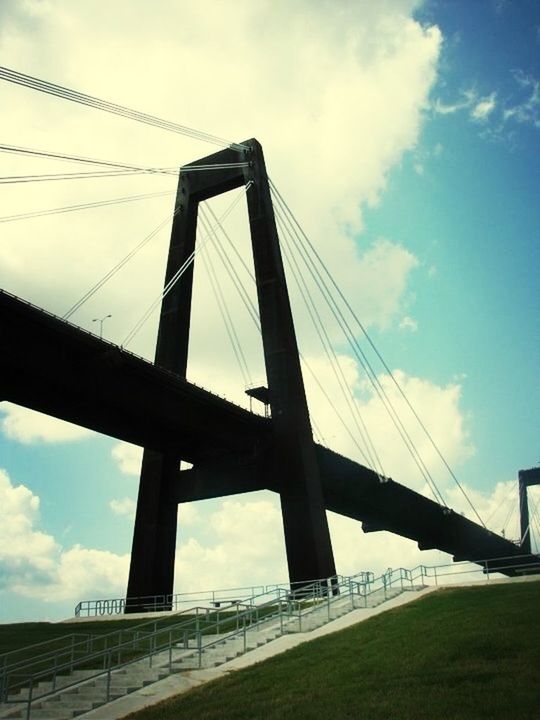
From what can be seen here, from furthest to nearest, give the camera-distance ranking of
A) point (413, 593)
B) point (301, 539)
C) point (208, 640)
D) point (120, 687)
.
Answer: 1. point (301, 539)
2. point (413, 593)
3. point (208, 640)
4. point (120, 687)

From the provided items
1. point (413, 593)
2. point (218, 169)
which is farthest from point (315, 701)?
point (218, 169)

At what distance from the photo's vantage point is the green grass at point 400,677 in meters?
11.3

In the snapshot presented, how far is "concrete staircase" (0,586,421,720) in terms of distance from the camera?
14969mm

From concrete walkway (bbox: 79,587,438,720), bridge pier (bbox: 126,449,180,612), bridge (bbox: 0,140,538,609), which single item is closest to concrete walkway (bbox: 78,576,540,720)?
concrete walkway (bbox: 79,587,438,720)

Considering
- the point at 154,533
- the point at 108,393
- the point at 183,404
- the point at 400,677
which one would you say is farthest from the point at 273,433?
the point at 400,677

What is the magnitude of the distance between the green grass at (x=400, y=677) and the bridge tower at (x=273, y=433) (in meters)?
17.5

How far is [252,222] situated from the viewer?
4372cm

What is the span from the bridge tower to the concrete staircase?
44.4 feet

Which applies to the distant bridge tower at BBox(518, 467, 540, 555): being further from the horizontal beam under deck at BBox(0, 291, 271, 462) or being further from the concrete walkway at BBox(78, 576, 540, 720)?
the concrete walkway at BBox(78, 576, 540, 720)

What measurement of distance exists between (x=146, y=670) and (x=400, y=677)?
6.60 meters

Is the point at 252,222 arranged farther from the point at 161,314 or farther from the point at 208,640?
the point at 208,640

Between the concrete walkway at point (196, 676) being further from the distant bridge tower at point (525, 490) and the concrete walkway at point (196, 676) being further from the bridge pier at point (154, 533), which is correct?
the distant bridge tower at point (525, 490)

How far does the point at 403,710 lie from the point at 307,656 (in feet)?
16.9

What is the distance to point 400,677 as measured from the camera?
13.1 meters
